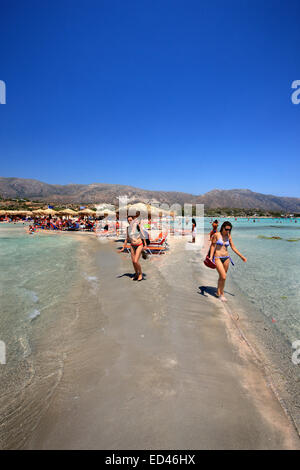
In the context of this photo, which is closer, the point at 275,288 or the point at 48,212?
the point at 275,288

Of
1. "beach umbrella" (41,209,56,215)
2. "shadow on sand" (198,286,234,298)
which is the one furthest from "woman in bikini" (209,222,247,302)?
"beach umbrella" (41,209,56,215)

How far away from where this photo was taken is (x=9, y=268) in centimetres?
884

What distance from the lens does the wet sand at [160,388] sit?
189 centimetres

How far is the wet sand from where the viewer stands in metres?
1.89

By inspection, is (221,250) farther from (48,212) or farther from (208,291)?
(48,212)

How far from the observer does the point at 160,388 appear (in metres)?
2.41

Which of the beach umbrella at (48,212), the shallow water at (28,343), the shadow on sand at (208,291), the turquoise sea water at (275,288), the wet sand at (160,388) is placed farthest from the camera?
the beach umbrella at (48,212)

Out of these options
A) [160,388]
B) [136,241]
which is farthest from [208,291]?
[160,388]

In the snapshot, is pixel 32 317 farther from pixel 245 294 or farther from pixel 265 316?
pixel 245 294

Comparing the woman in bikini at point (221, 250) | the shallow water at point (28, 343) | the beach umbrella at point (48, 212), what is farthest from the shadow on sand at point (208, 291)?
the beach umbrella at point (48, 212)

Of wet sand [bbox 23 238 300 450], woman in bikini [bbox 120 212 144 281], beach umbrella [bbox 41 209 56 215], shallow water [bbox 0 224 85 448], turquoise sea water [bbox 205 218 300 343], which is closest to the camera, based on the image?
wet sand [bbox 23 238 300 450]

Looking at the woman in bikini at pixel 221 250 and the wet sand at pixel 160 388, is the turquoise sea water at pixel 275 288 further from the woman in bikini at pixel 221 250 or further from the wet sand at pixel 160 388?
the woman in bikini at pixel 221 250

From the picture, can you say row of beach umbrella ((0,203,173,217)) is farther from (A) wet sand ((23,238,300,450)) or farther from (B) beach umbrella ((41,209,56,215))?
(A) wet sand ((23,238,300,450))
